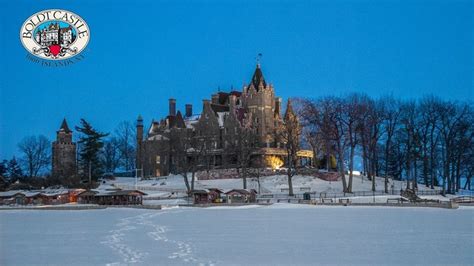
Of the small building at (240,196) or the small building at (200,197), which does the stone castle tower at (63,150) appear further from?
the small building at (240,196)

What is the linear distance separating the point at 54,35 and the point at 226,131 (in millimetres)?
69721

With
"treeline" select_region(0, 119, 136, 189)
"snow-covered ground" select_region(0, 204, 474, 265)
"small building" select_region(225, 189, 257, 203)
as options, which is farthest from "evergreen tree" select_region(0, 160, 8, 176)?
"snow-covered ground" select_region(0, 204, 474, 265)

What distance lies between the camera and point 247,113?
90.3m

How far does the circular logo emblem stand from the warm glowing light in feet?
221

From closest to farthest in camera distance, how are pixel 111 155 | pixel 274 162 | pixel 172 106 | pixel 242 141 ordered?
pixel 242 141, pixel 274 162, pixel 172 106, pixel 111 155

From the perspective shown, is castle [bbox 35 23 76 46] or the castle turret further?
the castle turret

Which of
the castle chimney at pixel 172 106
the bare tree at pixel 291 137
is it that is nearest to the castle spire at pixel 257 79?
the bare tree at pixel 291 137

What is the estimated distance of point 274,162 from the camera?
8881cm

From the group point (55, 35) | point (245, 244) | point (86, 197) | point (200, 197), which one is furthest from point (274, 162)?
point (55, 35)

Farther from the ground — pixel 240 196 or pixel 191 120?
pixel 191 120

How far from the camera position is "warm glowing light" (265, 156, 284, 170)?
87.6m

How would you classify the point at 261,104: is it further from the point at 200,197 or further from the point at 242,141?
the point at 200,197

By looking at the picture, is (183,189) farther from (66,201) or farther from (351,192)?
(351,192)

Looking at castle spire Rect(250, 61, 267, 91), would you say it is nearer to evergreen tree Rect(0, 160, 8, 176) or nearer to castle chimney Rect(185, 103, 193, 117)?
castle chimney Rect(185, 103, 193, 117)
